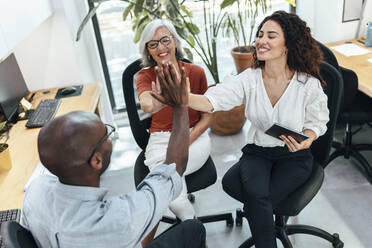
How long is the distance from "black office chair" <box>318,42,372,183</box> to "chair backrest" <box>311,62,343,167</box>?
1.59ft

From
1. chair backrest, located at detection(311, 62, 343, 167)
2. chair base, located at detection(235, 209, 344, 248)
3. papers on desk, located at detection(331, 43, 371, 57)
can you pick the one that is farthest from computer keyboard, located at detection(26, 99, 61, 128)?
papers on desk, located at detection(331, 43, 371, 57)

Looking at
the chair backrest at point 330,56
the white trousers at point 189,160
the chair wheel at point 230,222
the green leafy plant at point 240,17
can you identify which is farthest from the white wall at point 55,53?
the chair backrest at point 330,56

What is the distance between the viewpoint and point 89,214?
3.35ft

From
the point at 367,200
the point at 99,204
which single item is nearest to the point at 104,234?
the point at 99,204

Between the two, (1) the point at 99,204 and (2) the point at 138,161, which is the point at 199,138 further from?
(1) the point at 99,204

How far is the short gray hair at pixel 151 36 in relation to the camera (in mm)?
1987

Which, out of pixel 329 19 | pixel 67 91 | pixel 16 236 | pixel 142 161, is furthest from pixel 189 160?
pixel 329 19

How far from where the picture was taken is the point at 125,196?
3.63 ft

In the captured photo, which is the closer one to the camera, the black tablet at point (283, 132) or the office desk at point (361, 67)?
the black tablet at point (283, 132)

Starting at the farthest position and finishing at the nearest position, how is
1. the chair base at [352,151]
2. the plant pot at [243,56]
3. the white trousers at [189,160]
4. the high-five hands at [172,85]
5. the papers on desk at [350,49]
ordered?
the plant pot at [243,56] < the papers on desk at [350,49] < the chair base at [352,151] < the white trousers at [189,160] < the high-five hands at [172,85]

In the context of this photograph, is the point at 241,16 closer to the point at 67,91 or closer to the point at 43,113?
the point at 67,91

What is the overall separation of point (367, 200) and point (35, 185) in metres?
2.02

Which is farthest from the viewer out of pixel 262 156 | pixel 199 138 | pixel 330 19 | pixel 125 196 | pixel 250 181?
pixel 330 19

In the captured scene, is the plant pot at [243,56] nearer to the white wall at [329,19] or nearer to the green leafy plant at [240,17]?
the green leafy plant at [240,17]
